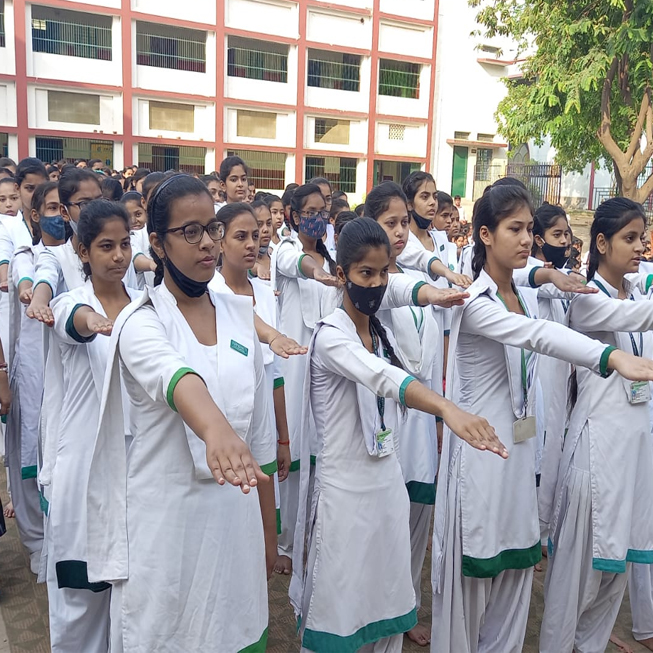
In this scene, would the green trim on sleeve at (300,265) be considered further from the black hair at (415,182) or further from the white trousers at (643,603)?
the white trousers at (643,603)

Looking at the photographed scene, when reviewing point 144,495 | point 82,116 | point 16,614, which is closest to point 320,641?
point 144,495

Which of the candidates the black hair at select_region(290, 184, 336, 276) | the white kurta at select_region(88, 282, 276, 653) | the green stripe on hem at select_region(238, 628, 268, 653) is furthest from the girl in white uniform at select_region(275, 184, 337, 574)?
the white kurta at select_region(88, 282, 276, 653)

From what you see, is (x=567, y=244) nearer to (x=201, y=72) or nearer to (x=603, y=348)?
(x=603, y=348)

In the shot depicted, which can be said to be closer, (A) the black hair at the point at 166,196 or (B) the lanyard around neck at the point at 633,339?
(A) the black hair at the point at 166,196

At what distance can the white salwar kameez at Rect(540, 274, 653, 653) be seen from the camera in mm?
2842

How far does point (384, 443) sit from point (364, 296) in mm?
511

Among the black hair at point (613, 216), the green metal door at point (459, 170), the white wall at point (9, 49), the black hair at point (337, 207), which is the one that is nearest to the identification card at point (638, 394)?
the black hair at point (613, 216)

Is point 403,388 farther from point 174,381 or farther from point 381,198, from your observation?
point 381,198

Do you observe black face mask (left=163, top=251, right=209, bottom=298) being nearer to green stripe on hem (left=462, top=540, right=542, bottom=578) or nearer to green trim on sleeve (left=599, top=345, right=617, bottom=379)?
green trim on sleeve (left=599, top=345, right=617, bottom=379)

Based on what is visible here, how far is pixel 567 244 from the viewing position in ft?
14.2

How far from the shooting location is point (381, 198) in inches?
143

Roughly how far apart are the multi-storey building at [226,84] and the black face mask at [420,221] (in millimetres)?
19003

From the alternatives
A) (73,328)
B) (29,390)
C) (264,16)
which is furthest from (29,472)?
(264,16)

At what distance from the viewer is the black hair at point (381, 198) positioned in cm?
361
